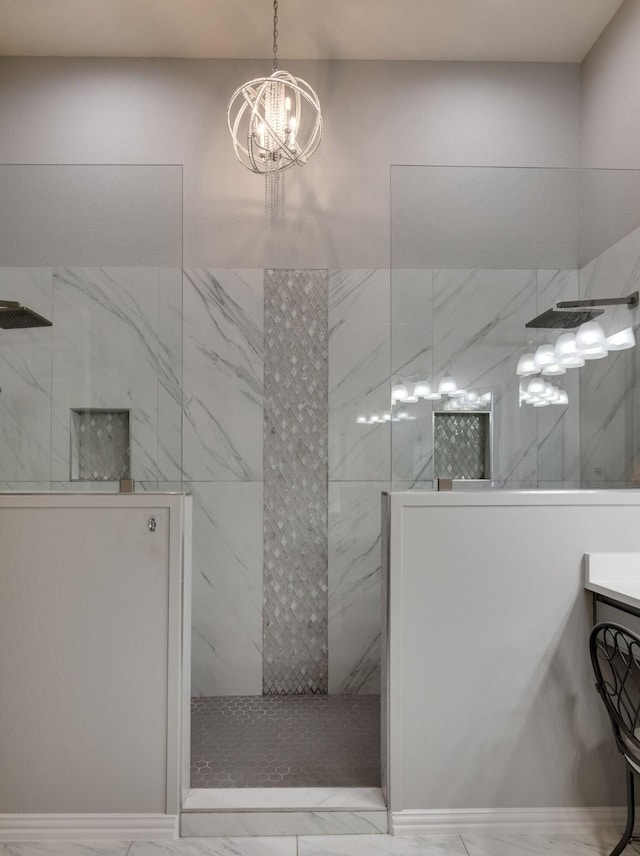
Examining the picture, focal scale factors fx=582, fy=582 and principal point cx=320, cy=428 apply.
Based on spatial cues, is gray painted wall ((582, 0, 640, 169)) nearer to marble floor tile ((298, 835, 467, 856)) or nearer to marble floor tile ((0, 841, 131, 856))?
marble floor tile ((298, 835, 467, 856))

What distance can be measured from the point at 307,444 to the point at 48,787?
5.36ft

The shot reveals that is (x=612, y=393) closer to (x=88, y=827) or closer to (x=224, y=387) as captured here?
(x=224, y=387)

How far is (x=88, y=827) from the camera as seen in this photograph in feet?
6.11

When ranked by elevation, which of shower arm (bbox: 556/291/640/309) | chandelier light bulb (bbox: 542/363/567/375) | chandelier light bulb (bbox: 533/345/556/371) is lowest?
chandelier light bulb (bbox: 542/363/567/375)

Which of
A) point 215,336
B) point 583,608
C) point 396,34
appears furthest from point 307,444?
point 396,34

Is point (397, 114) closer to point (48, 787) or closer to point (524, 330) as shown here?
point (524, 330)

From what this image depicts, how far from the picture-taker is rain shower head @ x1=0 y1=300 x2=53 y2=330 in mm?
1904

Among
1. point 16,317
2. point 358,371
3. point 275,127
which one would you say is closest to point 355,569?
point 358,371

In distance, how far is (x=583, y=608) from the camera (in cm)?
191

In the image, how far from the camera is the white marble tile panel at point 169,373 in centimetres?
192

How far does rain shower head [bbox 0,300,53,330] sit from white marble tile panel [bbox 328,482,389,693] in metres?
1.46

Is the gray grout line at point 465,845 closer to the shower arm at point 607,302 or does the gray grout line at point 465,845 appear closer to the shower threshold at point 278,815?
the shower threshold at point 278,815

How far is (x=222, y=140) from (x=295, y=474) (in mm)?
1663

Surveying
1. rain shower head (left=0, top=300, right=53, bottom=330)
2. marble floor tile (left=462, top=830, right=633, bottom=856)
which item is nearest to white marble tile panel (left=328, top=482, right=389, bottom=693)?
marble floor tile (left=462, top=830, right=633, bottom=856)
